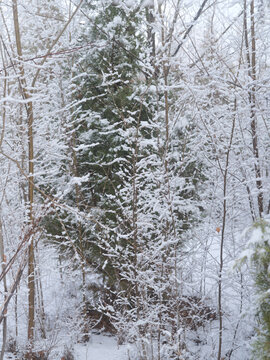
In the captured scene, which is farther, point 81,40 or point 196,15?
point 81,40

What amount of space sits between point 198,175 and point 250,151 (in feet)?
4.38

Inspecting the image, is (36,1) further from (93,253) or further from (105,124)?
(93,253)

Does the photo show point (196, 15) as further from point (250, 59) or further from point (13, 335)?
point (13, 335)

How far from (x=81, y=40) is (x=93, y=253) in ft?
→ 12.3

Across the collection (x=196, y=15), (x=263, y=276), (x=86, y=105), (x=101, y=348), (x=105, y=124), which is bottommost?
(x=101, y=348)

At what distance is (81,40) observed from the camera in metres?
5.54

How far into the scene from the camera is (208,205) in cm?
457

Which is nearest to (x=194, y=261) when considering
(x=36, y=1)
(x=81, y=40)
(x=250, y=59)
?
(x=250, y=59)

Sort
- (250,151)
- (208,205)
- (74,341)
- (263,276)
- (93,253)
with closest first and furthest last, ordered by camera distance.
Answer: (263,276), (250,151), (208,205), (74,341), (93,253)

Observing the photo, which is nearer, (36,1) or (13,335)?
(36,1)

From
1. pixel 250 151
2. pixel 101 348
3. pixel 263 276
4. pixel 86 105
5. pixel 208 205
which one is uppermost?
pixel 86 105

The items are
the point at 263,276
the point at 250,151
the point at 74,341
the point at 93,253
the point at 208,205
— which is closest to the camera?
the point at 263,276

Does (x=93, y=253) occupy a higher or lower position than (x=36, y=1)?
lower

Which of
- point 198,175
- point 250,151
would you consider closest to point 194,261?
point 198,175
